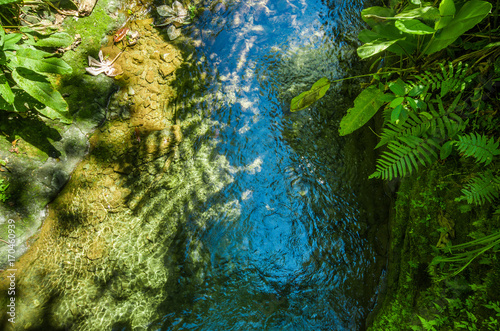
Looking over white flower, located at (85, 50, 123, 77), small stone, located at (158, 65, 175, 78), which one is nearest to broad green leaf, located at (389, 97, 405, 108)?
small stone, located at (158, 65, 175, 78)

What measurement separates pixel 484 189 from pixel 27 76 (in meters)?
4.22

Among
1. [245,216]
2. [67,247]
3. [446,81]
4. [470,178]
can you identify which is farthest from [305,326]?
[67,247]

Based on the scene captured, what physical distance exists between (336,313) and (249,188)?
5.22ft

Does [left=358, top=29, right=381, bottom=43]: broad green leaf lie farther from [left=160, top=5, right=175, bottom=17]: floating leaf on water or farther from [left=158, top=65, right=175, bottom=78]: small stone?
[left=160, top=5, right=175, bottom=17]: floating leaf on water

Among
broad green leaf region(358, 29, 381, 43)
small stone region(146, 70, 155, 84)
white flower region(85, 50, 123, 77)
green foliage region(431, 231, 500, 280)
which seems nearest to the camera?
green foliage region(431, 231, 500, 280)

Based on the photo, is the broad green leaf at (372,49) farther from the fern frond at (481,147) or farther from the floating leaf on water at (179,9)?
the floating leaf on water at (179,9)

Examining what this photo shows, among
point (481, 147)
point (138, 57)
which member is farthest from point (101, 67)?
point (481, 147)

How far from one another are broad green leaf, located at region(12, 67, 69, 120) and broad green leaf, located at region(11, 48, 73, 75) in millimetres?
65

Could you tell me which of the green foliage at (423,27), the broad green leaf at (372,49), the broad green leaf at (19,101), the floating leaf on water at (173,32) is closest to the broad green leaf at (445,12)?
the green foliage at (423,27)

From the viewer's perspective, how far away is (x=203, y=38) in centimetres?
367

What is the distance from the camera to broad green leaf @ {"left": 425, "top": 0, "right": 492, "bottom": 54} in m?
1.68

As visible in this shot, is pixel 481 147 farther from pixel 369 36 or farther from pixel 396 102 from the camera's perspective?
pixel 369 36

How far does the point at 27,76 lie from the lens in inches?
99.0

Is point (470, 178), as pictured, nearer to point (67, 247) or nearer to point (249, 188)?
point (249, 188)
